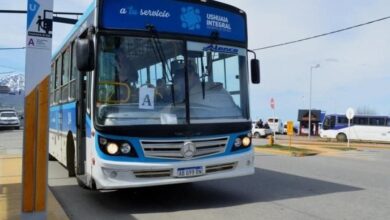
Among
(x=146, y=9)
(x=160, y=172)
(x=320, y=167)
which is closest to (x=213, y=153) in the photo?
(x=160, y=172)

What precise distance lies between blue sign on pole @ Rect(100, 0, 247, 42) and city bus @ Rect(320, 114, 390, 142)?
135ft

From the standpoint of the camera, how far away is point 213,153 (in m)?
8.41

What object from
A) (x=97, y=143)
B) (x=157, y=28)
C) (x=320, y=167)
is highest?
(x=157, y=28)

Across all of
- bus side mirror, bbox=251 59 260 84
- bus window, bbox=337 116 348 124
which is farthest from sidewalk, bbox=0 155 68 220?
bus window, bbox=337 116 348 124

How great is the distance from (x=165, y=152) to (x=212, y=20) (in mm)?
2464

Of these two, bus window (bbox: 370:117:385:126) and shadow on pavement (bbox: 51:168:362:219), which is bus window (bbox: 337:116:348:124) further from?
shadow on pavement (bbox: 51:168:362:219)

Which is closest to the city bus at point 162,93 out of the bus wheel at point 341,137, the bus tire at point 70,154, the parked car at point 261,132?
the bus tire at point 70,154

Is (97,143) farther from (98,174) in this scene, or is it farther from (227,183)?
(227,183)

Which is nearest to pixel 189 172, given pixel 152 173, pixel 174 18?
pixel 152 173

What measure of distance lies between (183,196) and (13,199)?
297cm

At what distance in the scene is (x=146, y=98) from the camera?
8.08m

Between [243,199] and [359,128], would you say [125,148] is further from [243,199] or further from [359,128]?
[359,128]

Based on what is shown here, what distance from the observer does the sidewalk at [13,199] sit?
757 cm

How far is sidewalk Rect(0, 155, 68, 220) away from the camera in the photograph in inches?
Result: 298
